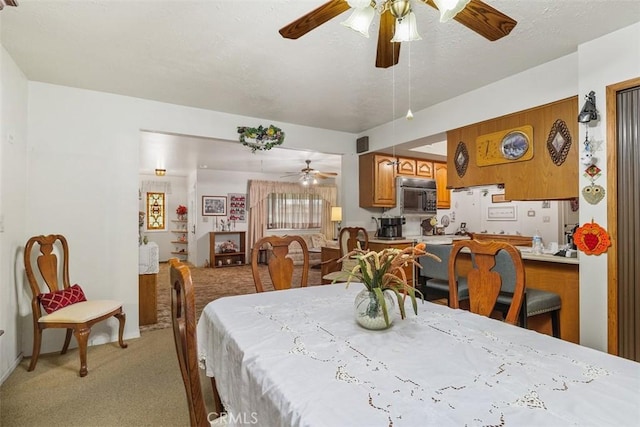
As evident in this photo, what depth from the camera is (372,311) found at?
4.13ft

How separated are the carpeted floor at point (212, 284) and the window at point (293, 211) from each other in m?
1.43

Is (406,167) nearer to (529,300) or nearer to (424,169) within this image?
(424,169)

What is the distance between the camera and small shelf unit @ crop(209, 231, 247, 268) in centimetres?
763

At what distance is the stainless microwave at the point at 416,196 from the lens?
478 centimetres

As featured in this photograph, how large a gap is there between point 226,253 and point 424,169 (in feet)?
16.5

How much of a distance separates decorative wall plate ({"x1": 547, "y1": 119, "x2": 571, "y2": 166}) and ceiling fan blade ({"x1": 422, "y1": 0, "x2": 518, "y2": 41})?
150 cm

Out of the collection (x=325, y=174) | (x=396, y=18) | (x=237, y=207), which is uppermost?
(x=325, y=174)

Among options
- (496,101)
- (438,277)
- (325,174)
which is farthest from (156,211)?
(496,101)

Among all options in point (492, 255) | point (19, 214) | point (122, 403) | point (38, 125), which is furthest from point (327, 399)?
point (38, 125)

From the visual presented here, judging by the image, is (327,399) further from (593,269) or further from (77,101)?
(77,101)

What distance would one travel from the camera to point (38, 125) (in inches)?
112

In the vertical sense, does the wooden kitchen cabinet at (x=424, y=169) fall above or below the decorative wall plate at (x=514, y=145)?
above

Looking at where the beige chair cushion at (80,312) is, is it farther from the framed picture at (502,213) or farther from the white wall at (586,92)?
the framed picture at (502,213)

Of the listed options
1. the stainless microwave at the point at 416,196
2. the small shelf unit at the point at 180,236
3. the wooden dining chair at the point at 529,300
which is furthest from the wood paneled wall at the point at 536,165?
the small shelf unit at the point at 180,236
